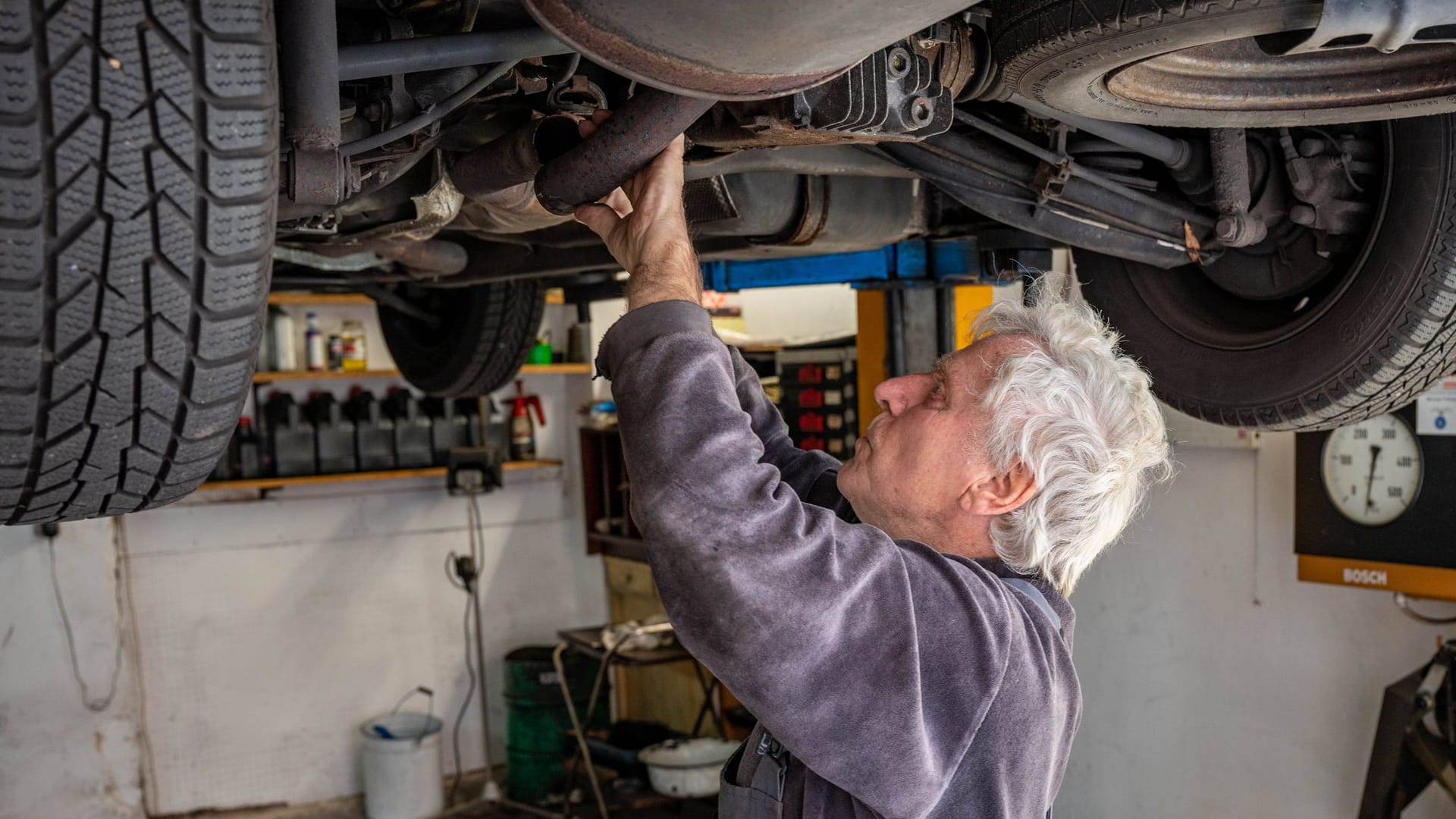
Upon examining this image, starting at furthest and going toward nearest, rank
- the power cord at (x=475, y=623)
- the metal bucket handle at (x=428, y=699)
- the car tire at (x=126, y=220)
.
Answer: the power cord at (x=475, y=623), the metal bucket handle at (x=428, y=699), the car tire at (x=126, y=220)

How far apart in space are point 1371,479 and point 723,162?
89.0 inches

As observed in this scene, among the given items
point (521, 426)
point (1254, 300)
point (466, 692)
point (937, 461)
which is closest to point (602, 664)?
point (466, 692)

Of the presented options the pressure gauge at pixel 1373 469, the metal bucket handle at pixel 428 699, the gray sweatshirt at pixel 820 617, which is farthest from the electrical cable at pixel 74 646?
the pressure gauge at pixel 1373 469

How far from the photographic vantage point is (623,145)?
→ 116 centimetres

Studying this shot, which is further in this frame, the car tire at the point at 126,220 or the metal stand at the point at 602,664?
the metal stand at the point at 602,664

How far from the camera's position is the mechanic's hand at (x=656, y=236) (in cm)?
113

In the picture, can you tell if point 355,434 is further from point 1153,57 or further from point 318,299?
point 1153,57

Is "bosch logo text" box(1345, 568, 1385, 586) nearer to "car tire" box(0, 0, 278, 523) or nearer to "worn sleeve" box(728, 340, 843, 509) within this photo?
"worn sleeve" box(728, 340, 843, 509)

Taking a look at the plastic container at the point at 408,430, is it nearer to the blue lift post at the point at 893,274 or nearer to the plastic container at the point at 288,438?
the plastic container at the point at 288,438

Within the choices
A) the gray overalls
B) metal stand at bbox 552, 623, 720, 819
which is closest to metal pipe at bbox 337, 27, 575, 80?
the gray overalls

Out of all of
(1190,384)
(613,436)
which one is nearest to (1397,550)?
(1190,384)

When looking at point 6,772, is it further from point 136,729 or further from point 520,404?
point 520,404

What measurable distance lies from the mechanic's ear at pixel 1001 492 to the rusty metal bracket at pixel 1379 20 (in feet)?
1.70

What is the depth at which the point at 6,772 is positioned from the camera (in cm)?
457
